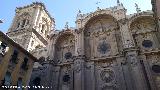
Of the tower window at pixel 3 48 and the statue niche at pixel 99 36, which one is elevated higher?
the statue niche at pixel 99 36

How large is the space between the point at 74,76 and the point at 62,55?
590 centimetres

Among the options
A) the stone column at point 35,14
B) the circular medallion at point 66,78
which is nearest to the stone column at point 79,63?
the circular medallion at point 66,78

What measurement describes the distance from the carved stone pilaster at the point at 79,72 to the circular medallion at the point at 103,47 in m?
3.21

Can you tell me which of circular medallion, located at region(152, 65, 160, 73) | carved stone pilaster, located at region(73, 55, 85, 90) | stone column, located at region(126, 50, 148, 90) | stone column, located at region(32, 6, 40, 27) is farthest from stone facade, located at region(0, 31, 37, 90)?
stone column, located at region(32, 6, 40, 27)

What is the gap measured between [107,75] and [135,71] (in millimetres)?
4115

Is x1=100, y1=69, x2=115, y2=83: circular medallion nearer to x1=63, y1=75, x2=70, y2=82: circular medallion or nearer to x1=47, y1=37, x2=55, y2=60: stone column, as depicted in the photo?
x1=63, y1=75, x2=70, y2=82: circular medallion

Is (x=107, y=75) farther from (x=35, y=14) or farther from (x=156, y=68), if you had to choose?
(x=35, y=14)

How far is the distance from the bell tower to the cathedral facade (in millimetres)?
2224

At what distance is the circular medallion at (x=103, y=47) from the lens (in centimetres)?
3078

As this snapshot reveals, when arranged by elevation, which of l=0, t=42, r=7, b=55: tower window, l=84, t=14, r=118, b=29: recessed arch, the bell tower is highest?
the bell tower

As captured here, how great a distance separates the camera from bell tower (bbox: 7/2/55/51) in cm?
3948

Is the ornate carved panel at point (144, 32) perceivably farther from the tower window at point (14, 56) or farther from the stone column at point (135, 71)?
the tower window at point (14, 56)

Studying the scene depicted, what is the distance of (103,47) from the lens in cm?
3120

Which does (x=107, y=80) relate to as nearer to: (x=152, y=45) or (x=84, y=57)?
(x=84, y=57)
